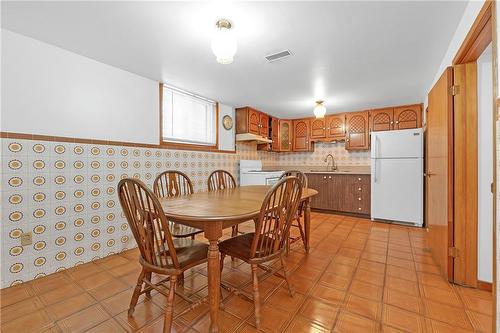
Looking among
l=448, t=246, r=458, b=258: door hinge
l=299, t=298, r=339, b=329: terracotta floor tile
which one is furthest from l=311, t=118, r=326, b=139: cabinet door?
l=299, t=298, r=339, b=329: terracotta floor tile

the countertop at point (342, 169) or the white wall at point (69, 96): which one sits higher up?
the white wall at point (69, 96)

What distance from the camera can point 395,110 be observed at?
13.2ft

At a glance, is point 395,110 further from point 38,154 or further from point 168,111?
point 38,154

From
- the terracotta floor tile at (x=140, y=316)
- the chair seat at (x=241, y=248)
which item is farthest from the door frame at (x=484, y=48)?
the terracotta floor tile at (x=140, y=316)

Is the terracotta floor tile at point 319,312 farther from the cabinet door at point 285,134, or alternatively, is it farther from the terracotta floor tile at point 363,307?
the cabinet door at point 285,134

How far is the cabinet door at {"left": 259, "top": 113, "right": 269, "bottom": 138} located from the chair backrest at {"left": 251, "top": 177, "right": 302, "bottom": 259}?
3079 mm

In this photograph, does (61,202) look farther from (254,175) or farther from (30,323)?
(254,175)

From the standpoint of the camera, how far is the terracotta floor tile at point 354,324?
131cm

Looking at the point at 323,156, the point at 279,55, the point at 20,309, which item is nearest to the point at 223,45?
the point at 279,55

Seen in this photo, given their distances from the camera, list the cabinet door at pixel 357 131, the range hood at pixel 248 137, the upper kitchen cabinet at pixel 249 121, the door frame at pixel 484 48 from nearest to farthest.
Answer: the door frame at pixel 484 48, the range hood at pixel 248 137, the upper kitchen cabinet at pixel 249 121, the cabinet door at pixel 357 131

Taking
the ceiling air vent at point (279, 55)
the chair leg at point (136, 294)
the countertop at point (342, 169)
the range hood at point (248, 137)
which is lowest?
the chair leg at point (136, 294)

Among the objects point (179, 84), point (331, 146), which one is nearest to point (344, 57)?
point (179, 84)

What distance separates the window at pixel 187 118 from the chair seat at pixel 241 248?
1.96 m

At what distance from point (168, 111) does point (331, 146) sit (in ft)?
11.6
